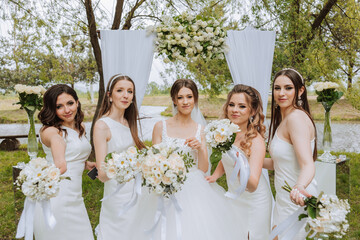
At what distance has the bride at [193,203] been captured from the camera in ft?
7.84

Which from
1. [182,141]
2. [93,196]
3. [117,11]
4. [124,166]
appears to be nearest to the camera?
[124,166]

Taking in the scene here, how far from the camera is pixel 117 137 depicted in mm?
2855

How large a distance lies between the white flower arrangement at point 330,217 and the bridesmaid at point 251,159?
740 millimetres

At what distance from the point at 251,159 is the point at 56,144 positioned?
5.33ft

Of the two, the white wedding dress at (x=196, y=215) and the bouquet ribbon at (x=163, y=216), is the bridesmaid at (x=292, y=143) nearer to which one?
the white wedding dress at (x=196, y=215)

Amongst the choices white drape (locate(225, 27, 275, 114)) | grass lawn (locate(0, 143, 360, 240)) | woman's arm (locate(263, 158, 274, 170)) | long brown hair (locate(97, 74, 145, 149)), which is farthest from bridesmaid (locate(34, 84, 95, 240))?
white drape (locate(225, 27, 275, 114))

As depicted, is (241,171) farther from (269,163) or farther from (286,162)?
(269,163)

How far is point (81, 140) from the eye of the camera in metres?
2.77

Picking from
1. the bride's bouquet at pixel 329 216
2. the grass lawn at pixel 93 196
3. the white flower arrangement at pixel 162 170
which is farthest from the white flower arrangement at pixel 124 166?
A: the grass lawn at pixel 93 196

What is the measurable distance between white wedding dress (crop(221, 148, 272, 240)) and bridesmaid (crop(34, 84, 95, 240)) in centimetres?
135

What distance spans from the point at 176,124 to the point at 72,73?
5996 millimetres

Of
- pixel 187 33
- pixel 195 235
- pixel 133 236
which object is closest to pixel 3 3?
pixel 187 33

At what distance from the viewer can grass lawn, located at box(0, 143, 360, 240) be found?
423 centimetres

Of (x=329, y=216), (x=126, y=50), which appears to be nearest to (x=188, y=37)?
(x=126, y=50)
